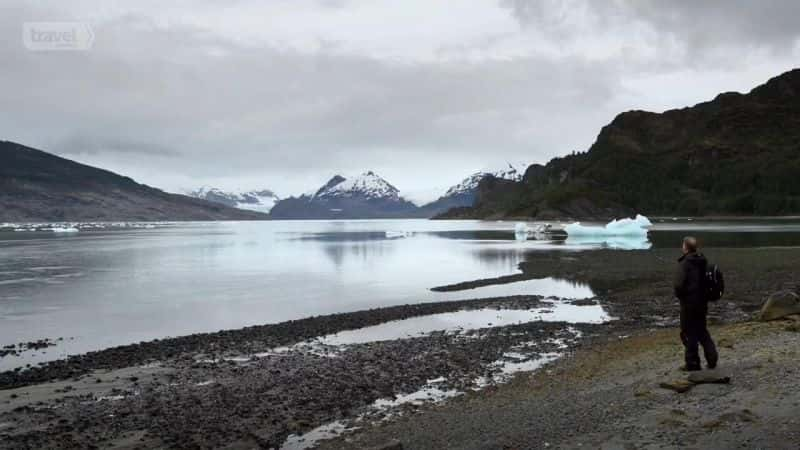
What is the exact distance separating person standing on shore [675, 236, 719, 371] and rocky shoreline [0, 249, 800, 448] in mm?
3510

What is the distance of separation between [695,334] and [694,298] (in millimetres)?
827

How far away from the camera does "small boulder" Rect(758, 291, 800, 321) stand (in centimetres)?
2067

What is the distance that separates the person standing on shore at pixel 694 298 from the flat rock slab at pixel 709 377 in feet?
1.88

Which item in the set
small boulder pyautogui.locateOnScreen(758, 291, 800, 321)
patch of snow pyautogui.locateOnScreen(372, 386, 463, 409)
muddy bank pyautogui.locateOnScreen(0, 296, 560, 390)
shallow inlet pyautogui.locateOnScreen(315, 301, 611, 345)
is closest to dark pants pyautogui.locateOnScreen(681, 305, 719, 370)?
patch of snow pyautogui.locateOnScreen(372, 386, 463, 409)

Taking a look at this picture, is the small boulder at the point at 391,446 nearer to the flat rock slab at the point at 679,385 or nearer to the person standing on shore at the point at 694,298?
the flat rock slab at the point at 679,385

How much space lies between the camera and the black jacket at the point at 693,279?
1384cm

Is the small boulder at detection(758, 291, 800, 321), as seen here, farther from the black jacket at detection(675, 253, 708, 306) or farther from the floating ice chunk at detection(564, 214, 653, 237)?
the floating ice chunk at detection(564, 214, 653, 237)

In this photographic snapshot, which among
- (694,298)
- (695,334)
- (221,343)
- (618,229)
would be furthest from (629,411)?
(618,229)

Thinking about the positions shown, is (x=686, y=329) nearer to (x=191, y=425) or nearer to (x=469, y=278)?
(x=191, y=425)

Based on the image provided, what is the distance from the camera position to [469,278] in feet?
160

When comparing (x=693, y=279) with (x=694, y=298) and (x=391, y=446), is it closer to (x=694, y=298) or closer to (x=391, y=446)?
(x=694, y=298)

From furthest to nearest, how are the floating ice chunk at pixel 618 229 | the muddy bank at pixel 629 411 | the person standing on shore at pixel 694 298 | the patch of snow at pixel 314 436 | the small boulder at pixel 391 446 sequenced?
the floating ice chunk at pixel 618 229 < the person standing on shore at pixel 694 298 < the patch of snow at pixel 314 436 < the small boulder at pixel 391 446 < the muddy bank at pixel 629 411

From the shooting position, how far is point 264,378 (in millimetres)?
19047

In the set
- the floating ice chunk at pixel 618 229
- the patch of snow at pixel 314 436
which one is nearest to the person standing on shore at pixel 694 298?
the patch of snow at pixel 314 436
